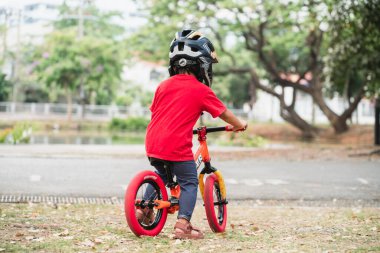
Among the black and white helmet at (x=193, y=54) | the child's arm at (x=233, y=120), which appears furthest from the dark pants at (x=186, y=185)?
the black and white helmet at (x=193, y=54)

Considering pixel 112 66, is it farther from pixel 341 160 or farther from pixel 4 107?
pixel 341 160

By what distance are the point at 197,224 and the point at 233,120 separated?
156 cm

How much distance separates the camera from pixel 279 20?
2994 centimetres

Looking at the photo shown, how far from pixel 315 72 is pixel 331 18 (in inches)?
650

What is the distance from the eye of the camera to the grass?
5.16 meters

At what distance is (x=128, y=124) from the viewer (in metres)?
40.6

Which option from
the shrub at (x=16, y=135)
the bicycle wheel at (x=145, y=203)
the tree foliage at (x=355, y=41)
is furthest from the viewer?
the shrub at (x=16, y=135)

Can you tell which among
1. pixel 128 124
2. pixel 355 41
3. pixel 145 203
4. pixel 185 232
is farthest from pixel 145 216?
pixel 128 124

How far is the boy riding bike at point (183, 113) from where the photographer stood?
562cm

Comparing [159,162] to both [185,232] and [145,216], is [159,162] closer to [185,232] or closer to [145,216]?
[145,216]

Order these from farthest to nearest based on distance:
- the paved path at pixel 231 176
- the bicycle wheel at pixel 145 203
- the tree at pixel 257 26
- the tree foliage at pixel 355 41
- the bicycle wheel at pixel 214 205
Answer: the tree at pixel 257 26
the tree foliage at pixel 355 41
the paved path at pixel 231 176
the bicycle wheel at pixel 214 205
the bicycle wheel at pixel 145 203

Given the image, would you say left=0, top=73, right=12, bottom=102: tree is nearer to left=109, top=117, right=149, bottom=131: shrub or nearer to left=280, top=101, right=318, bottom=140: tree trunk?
left=109, top=117, right=149, bottom=131: shrub

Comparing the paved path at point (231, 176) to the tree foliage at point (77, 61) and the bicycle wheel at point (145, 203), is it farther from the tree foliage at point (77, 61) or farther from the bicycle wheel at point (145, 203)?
the tree foliage at point (77, 61)

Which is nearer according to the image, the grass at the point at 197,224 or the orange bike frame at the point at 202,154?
the grass at the point at 197,224
